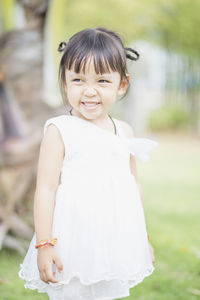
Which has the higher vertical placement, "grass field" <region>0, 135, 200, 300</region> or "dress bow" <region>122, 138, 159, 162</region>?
"dress bow" <region>122, 138, 159, 162</region>

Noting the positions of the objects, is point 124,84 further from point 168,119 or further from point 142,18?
point 168,119

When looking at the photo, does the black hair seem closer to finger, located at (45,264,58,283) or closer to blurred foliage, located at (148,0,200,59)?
finger, located at (45,264,58,283)

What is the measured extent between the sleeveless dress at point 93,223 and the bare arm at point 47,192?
31 mm

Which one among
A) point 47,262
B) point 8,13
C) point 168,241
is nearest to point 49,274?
point 47,262

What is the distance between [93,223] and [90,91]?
1.42 feet

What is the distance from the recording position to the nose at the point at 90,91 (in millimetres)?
1325

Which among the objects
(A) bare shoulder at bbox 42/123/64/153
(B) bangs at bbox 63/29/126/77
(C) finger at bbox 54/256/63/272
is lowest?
(C) finger at bbox 54/256/63/272

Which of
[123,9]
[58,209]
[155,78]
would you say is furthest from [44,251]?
[155,78]

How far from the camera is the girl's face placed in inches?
52.4

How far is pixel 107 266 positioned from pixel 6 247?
5.55 ft

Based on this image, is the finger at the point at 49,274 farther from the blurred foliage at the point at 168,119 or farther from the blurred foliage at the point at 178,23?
the blurred foliage at the point at 168,119

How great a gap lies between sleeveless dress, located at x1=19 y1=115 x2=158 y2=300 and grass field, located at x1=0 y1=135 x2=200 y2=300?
3.48 ft

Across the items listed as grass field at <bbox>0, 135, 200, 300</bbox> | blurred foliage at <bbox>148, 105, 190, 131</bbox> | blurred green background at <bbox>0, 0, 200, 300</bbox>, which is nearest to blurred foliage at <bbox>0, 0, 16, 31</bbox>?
blurred green background at <bbox>0, 0, 200, 300</bbox>

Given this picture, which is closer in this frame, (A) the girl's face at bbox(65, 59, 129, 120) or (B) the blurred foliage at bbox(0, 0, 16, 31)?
(A) the girl's face at bbox(65, 59, 129, 120)
